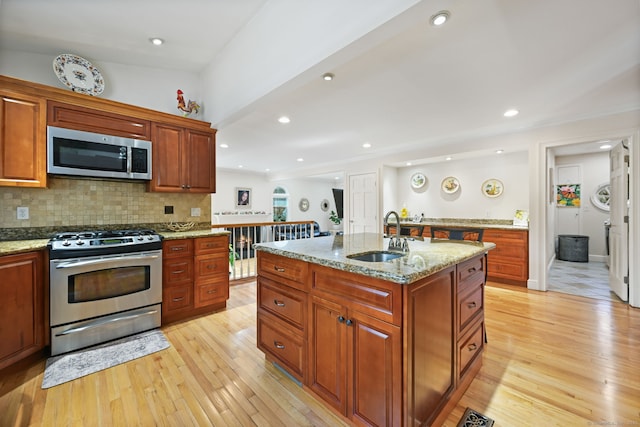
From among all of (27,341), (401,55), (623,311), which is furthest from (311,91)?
(623,311)

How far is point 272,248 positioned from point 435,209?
196 inches

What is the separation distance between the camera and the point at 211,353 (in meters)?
2.23

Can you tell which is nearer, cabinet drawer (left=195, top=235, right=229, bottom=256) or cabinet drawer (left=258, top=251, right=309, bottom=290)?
cabinet drawer (left=258, top=251, right=309, bottom=290)

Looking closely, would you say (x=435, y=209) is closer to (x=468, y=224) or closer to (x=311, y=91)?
(x=468, y=224)

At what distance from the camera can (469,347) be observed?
1827 mm

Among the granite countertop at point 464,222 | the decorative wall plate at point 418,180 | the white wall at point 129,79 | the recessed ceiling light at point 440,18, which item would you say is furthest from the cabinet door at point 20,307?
the decorative wall plate at point 418,180

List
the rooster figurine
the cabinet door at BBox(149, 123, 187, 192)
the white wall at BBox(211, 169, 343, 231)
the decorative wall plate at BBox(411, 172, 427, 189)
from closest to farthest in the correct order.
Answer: the cabinet door at BBox(149, 123, 187, 192)
the rooster figurine
the decorative wall plate at BBox(411, 172, 427, 189)
the white wall at BBox(211, 169, 343, 231)

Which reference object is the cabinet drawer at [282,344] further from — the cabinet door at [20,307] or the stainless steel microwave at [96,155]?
the stainless steel microwave at [96,155]

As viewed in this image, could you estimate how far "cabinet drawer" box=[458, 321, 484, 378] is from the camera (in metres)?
1.70

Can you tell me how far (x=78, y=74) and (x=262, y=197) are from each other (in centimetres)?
684

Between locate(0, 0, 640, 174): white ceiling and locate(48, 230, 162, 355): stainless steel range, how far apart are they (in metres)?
1.64

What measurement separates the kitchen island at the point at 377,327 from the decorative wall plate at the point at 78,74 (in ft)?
8.23

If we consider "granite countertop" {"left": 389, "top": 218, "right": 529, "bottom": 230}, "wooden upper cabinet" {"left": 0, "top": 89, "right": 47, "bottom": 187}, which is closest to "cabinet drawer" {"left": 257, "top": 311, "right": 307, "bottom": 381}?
"wooden upper cabinet" {"left": 0, "top": 89, "right": 47, "bottom": 187}

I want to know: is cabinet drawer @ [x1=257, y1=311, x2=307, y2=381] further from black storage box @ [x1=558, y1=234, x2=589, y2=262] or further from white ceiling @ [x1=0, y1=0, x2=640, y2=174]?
black storage box @ [x1=558, y1=234, x2=589, y2=262]
